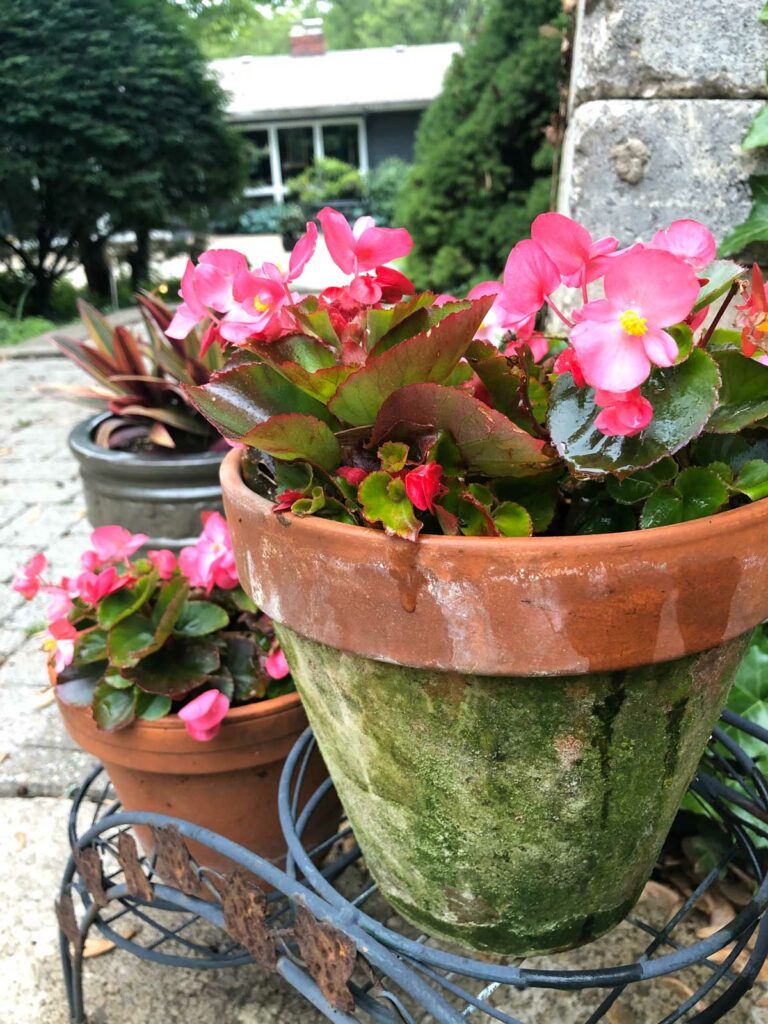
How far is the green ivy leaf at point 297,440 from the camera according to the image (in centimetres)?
71

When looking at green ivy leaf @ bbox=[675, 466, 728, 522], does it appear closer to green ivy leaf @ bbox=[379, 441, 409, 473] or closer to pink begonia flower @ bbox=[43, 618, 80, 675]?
green ivy leaf @ bbox=[379, 441, 409, 473]

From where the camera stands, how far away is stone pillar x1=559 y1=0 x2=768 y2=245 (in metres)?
1.56

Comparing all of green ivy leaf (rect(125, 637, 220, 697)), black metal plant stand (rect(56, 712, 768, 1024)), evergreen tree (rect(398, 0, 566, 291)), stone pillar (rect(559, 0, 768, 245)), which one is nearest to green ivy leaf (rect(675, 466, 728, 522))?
black metal plant stand (rect(56, 712, 768, 1024))

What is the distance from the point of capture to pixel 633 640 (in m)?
0.69

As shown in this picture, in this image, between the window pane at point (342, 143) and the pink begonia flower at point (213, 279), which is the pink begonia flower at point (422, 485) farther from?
the window pane at point (342, 143)

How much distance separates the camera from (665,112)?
1.61m

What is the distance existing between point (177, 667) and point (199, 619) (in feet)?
0.26

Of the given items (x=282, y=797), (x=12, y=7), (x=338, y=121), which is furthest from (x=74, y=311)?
(x=338, y=121)

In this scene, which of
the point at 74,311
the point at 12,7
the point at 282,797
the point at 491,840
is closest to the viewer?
the point at 491,840

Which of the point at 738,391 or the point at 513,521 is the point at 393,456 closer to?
the point at 513,521

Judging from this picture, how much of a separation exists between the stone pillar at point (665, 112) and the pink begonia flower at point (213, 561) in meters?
0.98

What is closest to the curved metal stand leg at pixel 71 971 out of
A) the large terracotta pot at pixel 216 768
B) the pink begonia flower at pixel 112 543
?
the large terracotta pot at pixel 216 768

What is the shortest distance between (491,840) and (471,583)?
0.29 m

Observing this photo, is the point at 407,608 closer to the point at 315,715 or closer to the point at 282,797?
the point at 315,715
